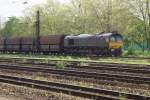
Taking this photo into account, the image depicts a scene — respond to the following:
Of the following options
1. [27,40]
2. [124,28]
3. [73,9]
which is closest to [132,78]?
[27,40]

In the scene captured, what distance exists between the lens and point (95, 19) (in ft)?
261

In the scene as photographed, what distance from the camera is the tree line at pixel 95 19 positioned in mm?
63812

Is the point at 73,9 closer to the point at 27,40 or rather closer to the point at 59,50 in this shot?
the point at 27,40

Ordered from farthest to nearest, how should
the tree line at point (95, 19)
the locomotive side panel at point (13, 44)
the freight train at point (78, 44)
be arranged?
the tree line at point (95, 19), the locomotive side panel at point (13, 44), the freight train at point (78, 44)

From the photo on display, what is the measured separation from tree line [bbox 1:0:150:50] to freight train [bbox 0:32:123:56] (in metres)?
12.2

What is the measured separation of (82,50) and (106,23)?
2979 cm

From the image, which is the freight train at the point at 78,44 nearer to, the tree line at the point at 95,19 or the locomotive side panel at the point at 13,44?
the locomotive side panel at the point at 13,44

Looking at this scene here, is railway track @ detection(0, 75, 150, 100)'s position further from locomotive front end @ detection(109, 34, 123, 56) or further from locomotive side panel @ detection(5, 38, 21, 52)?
locomotive side panel @ detection(5, 38, 21, 52)

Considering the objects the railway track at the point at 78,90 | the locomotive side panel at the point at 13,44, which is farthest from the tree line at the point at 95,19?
the railway track at the point at 78,90

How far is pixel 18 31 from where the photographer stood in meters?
106

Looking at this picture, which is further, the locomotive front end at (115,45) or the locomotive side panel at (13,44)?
the locomotive side panel at (13,44)

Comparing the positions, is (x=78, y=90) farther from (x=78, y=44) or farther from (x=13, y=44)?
(x=13, y=44)

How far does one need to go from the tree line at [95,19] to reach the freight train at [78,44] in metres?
12.2

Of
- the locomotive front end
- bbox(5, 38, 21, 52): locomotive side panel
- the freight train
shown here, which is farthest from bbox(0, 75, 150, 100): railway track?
bbox(5, 38, 21, 52): locomotive side panel
